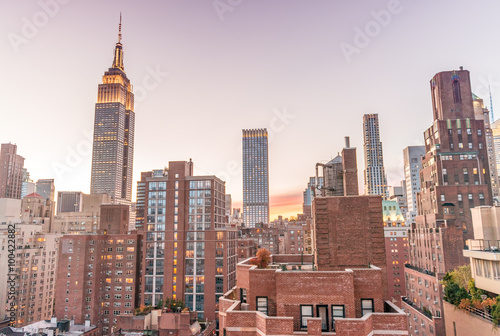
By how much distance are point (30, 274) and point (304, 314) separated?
4495 inches

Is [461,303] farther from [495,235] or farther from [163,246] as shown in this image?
[163,246]

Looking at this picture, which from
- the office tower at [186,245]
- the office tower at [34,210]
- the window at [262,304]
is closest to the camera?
the window at [262,304]

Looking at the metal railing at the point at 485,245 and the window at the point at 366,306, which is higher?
the metal railing at the point at 485,245

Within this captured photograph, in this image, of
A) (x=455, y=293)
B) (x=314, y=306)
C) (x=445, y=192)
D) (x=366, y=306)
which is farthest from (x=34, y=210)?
(x=366, y=306)

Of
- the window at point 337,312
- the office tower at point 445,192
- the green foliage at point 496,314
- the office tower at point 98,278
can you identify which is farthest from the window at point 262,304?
the office tower at point 98,278

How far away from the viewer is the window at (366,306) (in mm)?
24828

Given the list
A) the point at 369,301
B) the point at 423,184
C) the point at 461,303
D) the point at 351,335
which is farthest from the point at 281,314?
the point at 423,184

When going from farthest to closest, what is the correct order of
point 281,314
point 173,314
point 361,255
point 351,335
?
point 173,314
point 361,255
point 281,314
point 351,335

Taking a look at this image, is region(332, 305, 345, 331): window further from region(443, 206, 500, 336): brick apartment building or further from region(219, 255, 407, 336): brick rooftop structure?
region(443, 206, 500, 336): brick apartment building

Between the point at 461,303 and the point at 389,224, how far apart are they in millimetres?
117066

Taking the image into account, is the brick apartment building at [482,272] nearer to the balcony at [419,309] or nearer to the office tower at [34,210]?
the balcony at [419,309]

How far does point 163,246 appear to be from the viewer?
343 feet

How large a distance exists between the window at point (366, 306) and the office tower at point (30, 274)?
106799mm

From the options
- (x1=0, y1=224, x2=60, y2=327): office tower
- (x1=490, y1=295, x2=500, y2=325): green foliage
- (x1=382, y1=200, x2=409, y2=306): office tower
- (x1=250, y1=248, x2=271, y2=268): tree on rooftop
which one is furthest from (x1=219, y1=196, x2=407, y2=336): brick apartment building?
(x1=0, y1=224, x2=60, y2=327): office tower
